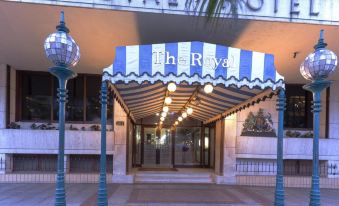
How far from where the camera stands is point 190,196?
31.2ft

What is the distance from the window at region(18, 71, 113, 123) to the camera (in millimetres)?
12578

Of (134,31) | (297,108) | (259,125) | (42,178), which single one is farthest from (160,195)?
(297,108)

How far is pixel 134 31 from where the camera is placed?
8.58 m

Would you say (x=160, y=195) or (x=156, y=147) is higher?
(x=156, y=147)

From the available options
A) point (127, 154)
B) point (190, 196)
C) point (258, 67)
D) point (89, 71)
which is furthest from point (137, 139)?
point (258, 67)

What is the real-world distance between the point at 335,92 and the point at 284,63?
3.96 metres

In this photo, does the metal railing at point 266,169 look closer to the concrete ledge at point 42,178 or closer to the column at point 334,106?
the column at point 334,106

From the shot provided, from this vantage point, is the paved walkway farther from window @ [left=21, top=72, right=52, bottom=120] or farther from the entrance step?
window @ [left=21, top=72, right=52, bottom=120]

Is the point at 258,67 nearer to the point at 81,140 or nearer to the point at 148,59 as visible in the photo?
the point at 148,59

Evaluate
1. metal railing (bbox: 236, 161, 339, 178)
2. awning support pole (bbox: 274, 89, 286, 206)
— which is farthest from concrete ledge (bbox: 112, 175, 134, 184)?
awning support pole (bbox: 274, 89, 286, 206)

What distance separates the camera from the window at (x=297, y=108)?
44.3ft

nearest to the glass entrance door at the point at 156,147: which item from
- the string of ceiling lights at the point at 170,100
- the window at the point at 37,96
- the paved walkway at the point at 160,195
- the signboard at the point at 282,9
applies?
the string of ceiling lights at the point at 170,100

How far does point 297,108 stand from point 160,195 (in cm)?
786

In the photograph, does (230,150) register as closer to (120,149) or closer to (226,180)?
(226,180)
